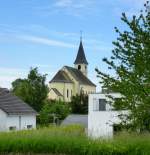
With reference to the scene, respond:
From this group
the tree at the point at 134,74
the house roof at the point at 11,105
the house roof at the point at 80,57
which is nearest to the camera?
the tree at the point at 134,74

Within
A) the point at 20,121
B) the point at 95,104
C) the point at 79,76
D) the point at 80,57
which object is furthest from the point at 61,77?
the point at 20,121

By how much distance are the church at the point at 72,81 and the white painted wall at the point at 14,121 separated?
235ft

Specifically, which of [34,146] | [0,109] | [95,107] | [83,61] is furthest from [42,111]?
[83,61]

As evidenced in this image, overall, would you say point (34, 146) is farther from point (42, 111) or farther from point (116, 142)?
point (42, 111)

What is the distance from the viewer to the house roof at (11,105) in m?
47.5

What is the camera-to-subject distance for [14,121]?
48406 mm

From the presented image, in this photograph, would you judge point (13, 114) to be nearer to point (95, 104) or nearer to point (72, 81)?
point (95, 104)

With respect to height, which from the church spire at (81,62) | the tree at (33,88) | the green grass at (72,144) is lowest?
the green grass at (72,144)

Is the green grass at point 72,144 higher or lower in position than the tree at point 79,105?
lower

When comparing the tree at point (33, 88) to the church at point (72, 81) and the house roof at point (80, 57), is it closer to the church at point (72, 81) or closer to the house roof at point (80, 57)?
the church at point (72, 81)

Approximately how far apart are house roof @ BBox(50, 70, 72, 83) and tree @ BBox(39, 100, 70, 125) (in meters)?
49.7

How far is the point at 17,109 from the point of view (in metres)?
49.6

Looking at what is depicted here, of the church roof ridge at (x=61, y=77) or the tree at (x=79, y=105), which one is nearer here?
the tree at (x=79, y=105)

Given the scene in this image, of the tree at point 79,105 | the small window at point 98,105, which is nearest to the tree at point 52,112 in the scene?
the tree at point 79,105
